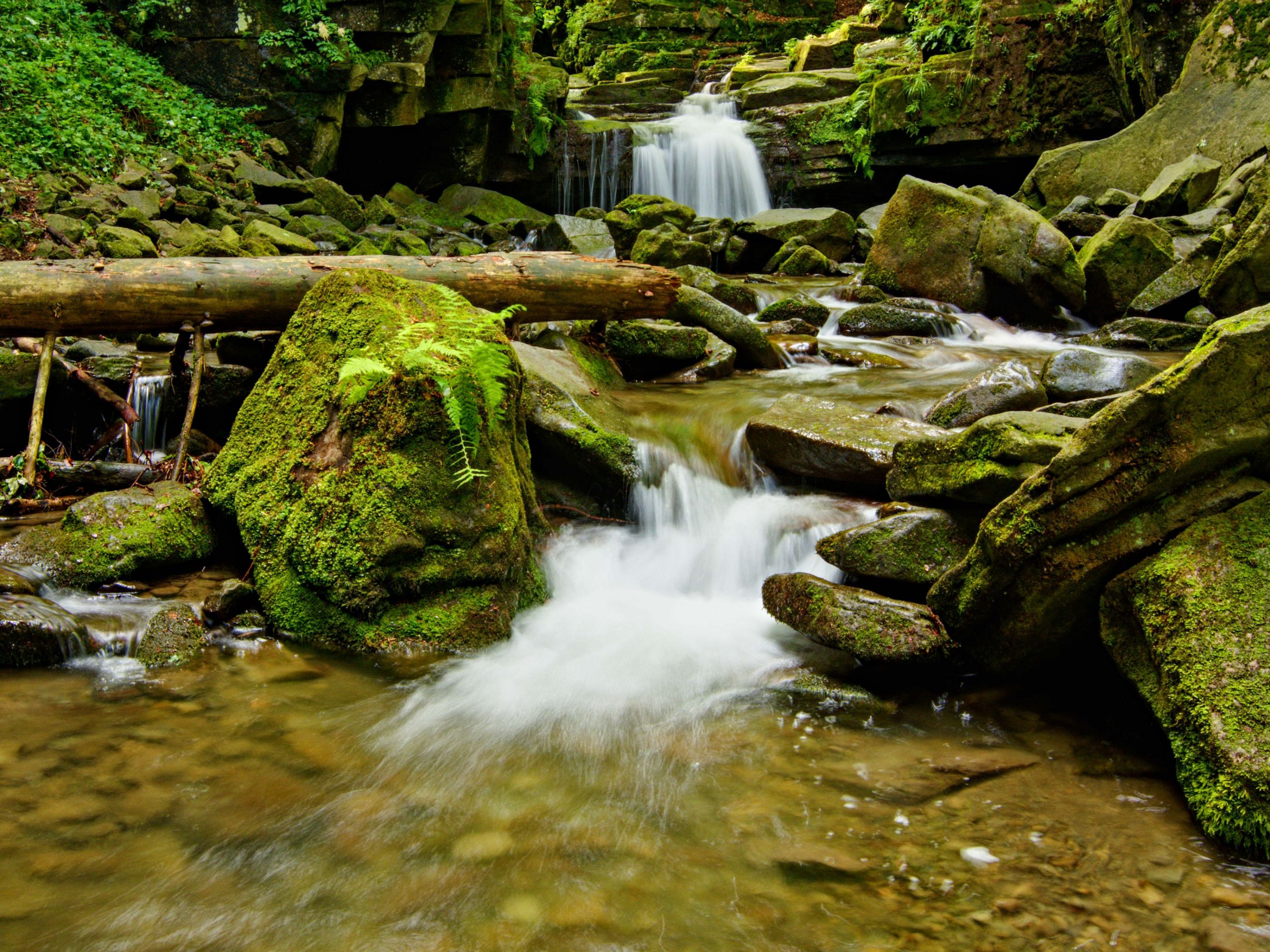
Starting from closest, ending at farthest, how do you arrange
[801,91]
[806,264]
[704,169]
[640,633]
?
[640,633] < [806,264] < [704,169] < [801,91]

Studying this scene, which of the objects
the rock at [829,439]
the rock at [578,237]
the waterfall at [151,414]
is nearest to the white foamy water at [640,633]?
the rock at [829,439]

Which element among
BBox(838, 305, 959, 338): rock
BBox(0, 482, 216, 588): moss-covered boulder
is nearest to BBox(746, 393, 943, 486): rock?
BBox(0, 482, 216, 588): moss-covered boulder

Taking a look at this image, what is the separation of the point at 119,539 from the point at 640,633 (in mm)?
2857

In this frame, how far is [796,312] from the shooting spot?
33.1 ft

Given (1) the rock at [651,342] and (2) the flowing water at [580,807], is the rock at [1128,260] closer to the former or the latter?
(1) the rock at [651,342]

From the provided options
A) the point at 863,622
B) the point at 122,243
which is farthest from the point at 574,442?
the point at 122,243

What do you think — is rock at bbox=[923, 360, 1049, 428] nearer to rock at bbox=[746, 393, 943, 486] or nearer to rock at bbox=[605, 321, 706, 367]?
rock at bbox=[746, 393, 943, 486]

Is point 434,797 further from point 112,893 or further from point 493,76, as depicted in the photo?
point 493,76

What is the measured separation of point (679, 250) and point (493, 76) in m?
7.74

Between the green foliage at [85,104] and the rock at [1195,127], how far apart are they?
14.5 metres

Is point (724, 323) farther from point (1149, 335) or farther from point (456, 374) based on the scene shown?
point (1149, 335)

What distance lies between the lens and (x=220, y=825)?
8.52 ft

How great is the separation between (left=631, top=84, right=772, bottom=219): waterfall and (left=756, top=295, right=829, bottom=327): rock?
27.3 feet

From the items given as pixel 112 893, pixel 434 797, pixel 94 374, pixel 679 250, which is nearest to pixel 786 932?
pixel 434 797
